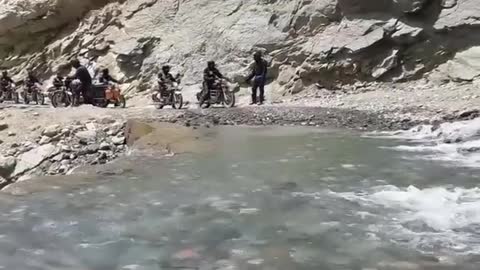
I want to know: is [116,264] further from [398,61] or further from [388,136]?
[398,61]

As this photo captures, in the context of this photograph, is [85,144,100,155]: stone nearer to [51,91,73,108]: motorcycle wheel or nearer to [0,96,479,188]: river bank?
[0,96,479,188]: river bank

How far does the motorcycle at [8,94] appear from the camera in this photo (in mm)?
26666

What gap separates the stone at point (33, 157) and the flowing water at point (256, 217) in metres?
2.11

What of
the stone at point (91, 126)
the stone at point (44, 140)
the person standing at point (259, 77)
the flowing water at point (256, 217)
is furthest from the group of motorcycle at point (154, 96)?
the flowing water at point (256, 217)

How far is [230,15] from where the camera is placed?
27.8 m

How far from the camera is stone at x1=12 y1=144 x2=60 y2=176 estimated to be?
11836 millimetres

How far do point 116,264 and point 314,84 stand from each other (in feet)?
64.0

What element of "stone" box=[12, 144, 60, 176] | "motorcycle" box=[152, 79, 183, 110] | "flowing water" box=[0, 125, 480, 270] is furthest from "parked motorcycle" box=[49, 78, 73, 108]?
"flowing water" box=[0, 125, 480, 270]

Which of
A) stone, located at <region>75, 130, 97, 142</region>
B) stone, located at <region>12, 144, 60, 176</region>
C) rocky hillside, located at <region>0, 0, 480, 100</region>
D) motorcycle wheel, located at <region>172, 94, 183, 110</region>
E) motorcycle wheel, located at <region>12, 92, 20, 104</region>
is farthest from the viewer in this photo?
motorcycle wheel, located at <region>12, 92, 20, 104</region>

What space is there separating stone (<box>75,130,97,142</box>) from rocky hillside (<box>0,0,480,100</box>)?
11.6 meters

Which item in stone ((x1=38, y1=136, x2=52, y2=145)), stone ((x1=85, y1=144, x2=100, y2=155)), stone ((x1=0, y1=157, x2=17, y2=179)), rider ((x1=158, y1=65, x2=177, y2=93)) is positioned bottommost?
stone ((x1=0, y1=157, x2=17, y2=179))

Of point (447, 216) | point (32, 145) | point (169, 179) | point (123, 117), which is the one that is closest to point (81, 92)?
point (123, 117)

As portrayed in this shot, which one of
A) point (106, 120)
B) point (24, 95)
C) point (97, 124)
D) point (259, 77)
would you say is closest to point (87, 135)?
point (97, 124)

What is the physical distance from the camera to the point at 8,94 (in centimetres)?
2675
